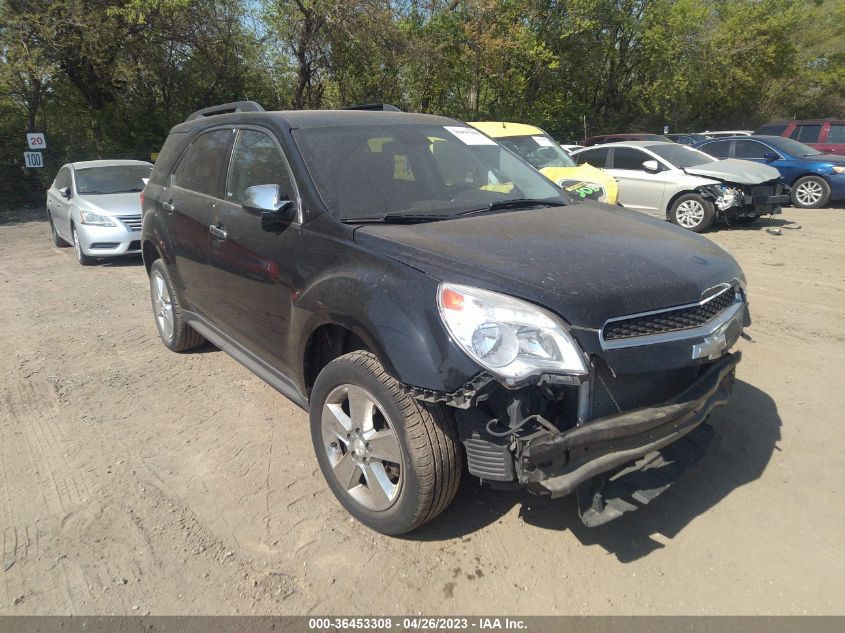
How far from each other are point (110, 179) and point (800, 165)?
44.8 ft

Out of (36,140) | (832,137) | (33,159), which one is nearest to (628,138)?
(832,137)

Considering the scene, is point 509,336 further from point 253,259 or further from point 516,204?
point 253,259

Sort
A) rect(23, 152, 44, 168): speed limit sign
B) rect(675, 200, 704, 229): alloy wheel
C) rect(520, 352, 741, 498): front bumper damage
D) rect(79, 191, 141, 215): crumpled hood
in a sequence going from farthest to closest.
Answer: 1. rect(23, 152, 44, 168): speed limit sign
2. rect(675, 200, 704, 229): alloy wheel
3. rect(79, 191, 141, 215): crumpled hood
4. rect(520, 352, 741, 498): front bumper damage

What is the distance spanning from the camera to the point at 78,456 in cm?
369

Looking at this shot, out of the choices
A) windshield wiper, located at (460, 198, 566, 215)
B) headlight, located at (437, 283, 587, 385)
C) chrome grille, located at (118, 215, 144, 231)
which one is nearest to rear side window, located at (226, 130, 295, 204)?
windshield wiper, located at (460, 198, 566, 215)

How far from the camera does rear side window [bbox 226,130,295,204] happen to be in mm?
3424

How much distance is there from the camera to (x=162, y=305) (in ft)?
17.5

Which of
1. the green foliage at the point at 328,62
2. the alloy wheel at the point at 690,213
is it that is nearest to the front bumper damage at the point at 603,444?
the alloy wheel at the point at 690,213

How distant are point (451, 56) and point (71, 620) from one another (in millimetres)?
22665

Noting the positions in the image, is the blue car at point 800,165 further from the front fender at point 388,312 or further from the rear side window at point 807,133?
the front fender at point 388,312

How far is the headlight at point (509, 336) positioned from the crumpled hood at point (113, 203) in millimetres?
8514

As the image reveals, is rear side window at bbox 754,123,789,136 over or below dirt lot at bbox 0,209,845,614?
over

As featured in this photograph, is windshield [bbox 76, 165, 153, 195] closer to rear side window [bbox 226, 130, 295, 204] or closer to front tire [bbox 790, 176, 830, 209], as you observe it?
rear side window [bbox 226, 130, 295, 204]

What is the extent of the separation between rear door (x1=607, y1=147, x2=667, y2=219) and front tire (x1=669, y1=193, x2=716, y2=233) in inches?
10.7
